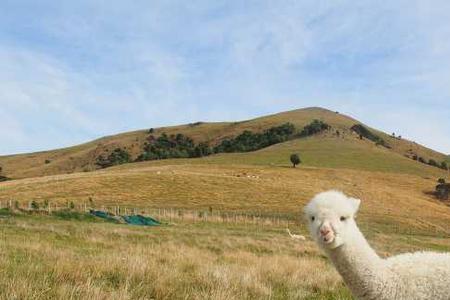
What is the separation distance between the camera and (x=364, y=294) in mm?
7145

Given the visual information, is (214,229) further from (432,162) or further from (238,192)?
(432,162)

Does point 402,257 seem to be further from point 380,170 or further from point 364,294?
point 380,170

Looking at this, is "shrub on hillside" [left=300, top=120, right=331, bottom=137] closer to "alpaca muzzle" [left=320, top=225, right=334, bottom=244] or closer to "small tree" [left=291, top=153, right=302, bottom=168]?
"small tree" [left=291, top=153, right=302, bottom=168]

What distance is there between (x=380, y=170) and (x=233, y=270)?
5108 inches

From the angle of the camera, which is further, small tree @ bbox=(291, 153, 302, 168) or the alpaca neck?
small tree @ bbox=(291, 153, 302, 168)

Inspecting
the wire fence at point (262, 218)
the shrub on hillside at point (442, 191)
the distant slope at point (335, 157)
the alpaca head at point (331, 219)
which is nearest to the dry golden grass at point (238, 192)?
the wire fence at point (262, 218)

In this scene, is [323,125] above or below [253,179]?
above

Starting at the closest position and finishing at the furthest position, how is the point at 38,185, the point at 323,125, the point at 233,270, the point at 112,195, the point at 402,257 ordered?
the point at 402,257 → the point at 233,270 → the point at 112,195 → the point at 38,185 → the point at 323,125

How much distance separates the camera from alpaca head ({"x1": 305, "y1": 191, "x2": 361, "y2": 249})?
22.2ft

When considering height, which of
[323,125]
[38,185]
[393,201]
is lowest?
[393,201]

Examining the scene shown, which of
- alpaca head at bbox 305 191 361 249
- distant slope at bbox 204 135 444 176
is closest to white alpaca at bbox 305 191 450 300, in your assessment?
alpaca head at bbox 305 191 361 249

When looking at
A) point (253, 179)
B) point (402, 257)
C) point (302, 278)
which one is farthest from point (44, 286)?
point (253, 179)

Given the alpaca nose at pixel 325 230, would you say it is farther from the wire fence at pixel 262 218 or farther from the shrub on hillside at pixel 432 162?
the shrub on hillside at pixel 432 162

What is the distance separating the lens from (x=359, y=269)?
7.13 meters
